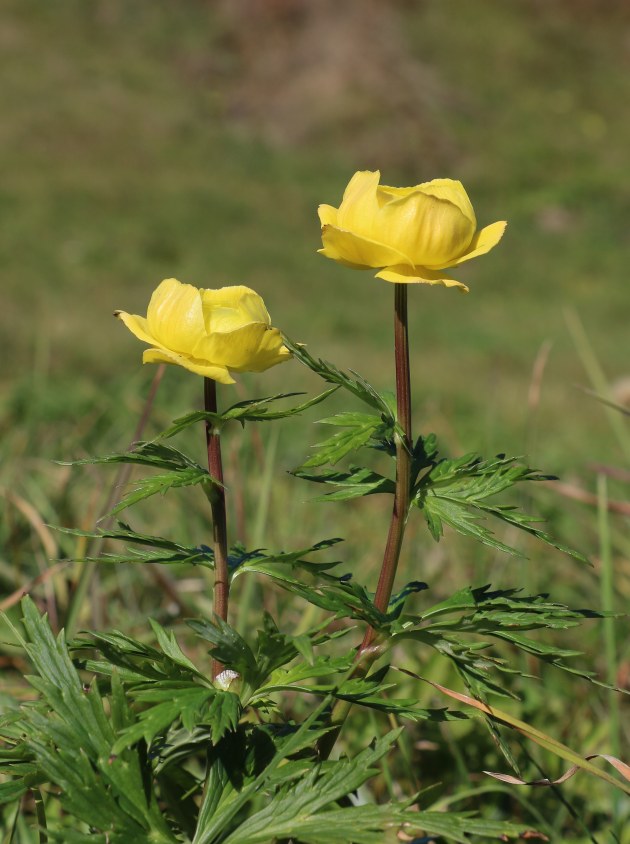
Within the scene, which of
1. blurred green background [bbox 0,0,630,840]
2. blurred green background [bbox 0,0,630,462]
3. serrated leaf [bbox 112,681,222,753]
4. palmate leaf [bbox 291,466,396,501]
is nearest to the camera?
serrated leaf [bbox 112,681,222,753]

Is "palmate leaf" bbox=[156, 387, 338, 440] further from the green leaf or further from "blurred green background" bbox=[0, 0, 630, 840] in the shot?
"blurred green background" bbox=[0, 0, 630, 840]

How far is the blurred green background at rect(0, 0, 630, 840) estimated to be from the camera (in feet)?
7.60

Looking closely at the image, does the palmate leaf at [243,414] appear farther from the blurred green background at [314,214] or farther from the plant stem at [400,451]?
the blurred green background at [314,214]

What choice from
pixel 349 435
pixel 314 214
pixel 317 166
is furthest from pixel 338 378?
pixel 317 166

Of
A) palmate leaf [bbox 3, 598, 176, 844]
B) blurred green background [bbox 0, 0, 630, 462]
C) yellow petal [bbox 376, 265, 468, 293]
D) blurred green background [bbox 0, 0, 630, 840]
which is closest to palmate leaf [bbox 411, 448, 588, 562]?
yellow petal [bbox 376, 265, 468, 293]

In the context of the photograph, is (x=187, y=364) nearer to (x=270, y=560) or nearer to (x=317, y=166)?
(x=270, y=560)

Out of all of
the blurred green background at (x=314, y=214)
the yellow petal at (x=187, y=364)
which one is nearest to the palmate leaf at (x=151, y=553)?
the yellow petal at (x=187, y=364)

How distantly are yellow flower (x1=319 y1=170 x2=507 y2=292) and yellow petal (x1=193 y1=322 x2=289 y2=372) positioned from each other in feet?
0.24

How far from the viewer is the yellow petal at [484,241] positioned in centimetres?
65

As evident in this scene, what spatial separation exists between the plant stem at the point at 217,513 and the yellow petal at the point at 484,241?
20 cm

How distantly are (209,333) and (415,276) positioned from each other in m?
0.14

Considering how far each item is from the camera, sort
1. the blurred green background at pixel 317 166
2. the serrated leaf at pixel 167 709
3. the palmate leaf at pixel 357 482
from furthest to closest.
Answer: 1. the blurred green background at pixel 317 166
2. the palmate leaf at pixel 357 482
3. the serrated leaf at pixel 167 709

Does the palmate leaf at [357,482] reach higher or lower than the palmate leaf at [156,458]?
lower

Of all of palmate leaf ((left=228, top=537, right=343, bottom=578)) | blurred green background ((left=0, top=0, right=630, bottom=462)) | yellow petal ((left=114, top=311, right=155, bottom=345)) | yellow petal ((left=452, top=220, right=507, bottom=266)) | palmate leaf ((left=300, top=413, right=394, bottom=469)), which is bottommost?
palmate leaf ((left=228, top=537, right=343, bottom=578))
